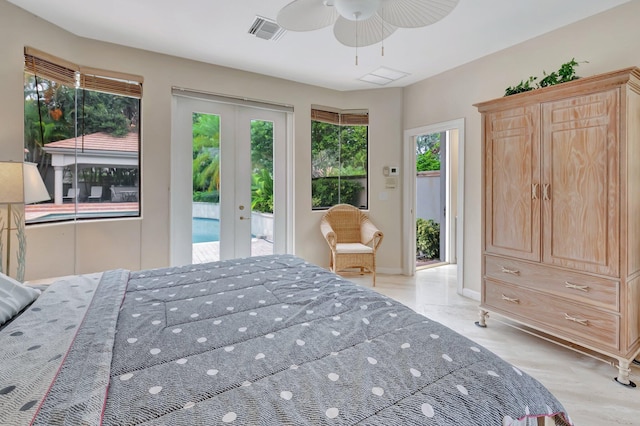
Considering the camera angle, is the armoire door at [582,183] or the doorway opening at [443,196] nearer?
the armoire door at [582,183]

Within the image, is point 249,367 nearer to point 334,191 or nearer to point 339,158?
point 334,191

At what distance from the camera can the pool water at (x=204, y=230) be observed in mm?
3646

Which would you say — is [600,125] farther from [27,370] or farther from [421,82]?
[27,370]

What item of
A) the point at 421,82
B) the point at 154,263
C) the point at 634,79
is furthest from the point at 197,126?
the point at 634,79

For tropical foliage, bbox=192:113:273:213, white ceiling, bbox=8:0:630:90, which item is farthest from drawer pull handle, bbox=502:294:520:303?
tropical foliage, bbox=192:113:273:213

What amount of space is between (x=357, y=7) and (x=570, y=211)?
77.3 inches

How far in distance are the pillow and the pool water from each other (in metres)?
2.18

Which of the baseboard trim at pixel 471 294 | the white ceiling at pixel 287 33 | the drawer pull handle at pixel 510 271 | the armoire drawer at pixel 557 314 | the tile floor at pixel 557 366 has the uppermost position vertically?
the white ceiling at pixel 287 33

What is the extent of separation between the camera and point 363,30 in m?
1.93

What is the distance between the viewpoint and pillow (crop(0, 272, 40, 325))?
Result: 1205 millimetres

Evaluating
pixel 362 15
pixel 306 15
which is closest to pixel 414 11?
pixel 362 15

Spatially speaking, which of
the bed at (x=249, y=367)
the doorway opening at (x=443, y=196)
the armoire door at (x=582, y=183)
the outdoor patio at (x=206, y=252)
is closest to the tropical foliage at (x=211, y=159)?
the outdoor patio at (x=206, y=252)

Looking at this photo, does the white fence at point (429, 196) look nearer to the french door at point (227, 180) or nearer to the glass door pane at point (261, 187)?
the french door at point (227, 180)

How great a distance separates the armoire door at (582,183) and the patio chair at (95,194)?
3907 mm
